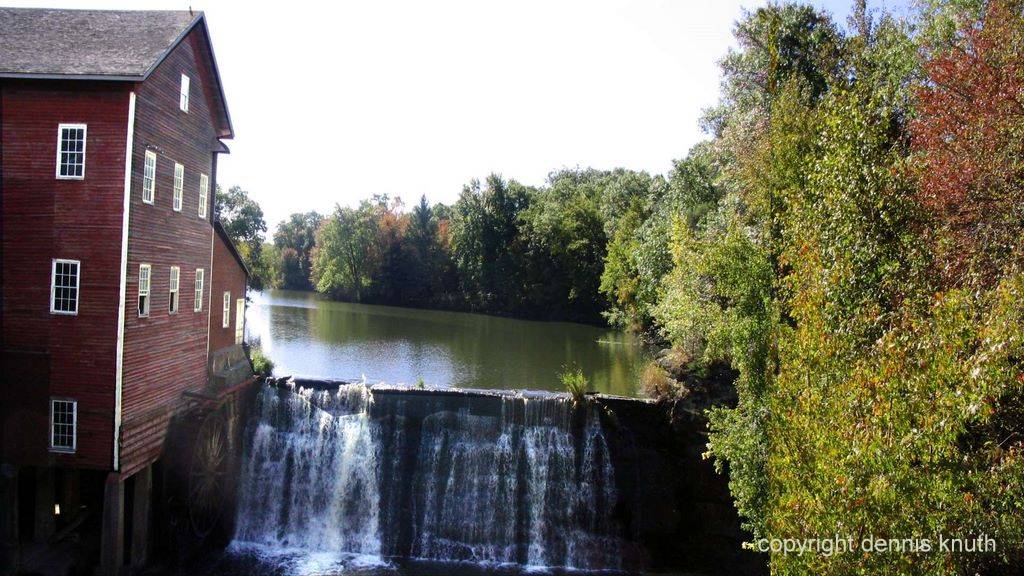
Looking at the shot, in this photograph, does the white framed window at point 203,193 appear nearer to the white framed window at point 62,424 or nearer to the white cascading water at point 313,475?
the white cascading water at point 313,475

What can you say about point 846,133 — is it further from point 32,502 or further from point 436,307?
point 436,307

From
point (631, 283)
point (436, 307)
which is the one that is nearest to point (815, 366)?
point (631, 283)

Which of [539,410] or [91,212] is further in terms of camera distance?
[539,410]

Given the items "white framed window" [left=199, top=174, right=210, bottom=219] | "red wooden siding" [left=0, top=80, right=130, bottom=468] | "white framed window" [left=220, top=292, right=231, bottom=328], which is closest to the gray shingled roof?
"red wooden siding" [left=0, top=80, right=130, bottom=468]

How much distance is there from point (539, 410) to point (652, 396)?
137 inches

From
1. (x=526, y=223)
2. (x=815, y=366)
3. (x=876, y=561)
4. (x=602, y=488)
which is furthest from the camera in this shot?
(x=526, y=223)

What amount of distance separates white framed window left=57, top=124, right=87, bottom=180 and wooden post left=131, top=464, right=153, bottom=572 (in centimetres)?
681

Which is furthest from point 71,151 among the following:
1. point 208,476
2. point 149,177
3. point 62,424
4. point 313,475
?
point 313,475

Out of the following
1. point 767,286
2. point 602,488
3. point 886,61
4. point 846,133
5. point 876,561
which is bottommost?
point 602,488

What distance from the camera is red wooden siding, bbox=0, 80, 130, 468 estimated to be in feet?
46.6

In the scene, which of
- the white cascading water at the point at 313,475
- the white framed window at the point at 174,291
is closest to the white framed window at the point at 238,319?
the white cascading water at the point at 313,475

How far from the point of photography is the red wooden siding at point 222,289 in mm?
19672

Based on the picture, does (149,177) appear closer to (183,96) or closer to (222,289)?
(183,96)

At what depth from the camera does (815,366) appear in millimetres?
11477
